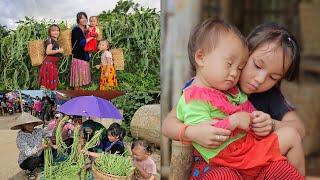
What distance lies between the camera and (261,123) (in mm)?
1523

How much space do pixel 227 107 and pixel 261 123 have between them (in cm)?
11

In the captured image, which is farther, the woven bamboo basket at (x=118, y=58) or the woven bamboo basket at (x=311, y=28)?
the woven bamboo basket at (x=118, y=58)

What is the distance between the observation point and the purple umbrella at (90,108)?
5.39 m

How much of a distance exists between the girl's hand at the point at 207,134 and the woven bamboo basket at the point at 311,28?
368 millimetres

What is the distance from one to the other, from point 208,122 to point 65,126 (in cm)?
417

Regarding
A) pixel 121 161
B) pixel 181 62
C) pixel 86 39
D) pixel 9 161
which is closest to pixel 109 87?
pixel 86 39

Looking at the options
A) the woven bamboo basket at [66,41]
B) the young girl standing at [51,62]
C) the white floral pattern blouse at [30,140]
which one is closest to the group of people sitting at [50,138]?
the white floral pattern blouse at [30,140]

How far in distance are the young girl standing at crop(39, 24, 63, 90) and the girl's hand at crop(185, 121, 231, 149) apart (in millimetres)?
6577

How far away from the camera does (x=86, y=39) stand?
26.4 ft

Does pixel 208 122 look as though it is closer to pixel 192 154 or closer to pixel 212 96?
pixel 212 96

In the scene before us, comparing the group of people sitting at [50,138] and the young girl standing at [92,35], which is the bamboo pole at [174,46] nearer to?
the group of people sitting at [50,138]

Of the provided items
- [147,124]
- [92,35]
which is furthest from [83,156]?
[92,35]

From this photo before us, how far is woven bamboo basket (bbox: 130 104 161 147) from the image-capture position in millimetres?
6660

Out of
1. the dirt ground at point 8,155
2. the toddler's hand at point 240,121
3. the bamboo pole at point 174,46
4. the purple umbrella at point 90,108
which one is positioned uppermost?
the bamboo pole at point 174,46
